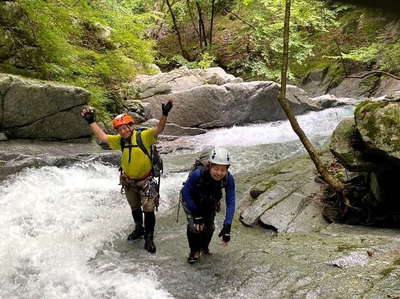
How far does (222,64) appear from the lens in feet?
82.7

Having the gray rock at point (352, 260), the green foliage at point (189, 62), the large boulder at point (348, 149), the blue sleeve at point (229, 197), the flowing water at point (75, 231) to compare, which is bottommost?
the flowing water at point (75, 231)

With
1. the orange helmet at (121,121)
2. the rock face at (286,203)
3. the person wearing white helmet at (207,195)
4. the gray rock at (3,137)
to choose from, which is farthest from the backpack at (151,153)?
the gray rock at (3,137)

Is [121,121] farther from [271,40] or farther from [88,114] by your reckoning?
[271,40]

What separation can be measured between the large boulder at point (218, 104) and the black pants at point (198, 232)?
33.9ft

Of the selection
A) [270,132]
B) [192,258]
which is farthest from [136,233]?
[270,132]

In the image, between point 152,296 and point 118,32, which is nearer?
point 152,296

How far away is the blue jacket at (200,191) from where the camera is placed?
16.8 feet

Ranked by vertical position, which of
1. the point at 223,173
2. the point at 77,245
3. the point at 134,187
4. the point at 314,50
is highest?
the point at 314,50

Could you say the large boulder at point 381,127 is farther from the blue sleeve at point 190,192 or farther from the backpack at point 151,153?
the backpack at point 151,153

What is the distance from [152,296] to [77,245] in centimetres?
210

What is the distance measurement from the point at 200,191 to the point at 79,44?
428 inches

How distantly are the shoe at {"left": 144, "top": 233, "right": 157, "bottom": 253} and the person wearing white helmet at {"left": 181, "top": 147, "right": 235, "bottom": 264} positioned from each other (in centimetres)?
88

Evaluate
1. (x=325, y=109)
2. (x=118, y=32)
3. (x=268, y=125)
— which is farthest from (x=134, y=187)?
(x=325, y=109)

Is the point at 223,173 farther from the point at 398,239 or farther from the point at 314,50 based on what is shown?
the point at 314,50
